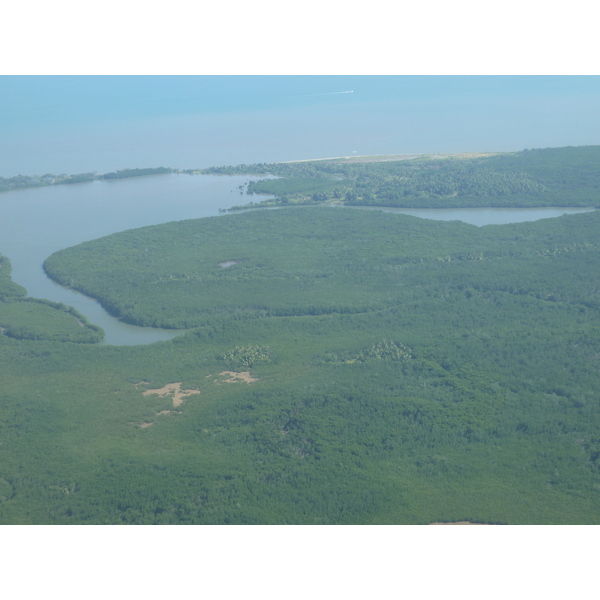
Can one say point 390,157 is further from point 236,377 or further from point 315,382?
point 315,382

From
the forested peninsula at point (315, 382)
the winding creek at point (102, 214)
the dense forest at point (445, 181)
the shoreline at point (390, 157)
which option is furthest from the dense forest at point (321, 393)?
the shoreline at point (390, 157)

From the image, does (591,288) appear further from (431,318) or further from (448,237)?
(448,237)

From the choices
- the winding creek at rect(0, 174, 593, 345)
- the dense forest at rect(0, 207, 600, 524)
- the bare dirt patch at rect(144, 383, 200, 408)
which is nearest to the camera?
the dense forest at rect(0, 207, 600, 524)

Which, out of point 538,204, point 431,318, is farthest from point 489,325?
point 538,204

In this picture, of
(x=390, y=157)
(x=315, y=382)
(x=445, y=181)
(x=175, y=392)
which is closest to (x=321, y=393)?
(x=315, y=382)

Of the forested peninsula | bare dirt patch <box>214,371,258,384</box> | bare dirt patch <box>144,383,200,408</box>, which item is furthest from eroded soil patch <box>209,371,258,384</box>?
bare dirt patch <box>144,383,200,408</box>

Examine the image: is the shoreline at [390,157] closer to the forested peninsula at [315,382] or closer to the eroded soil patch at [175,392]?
the forested peninsula at [315,382]

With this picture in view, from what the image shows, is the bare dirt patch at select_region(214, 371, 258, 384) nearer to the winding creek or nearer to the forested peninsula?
the forested peninsula
